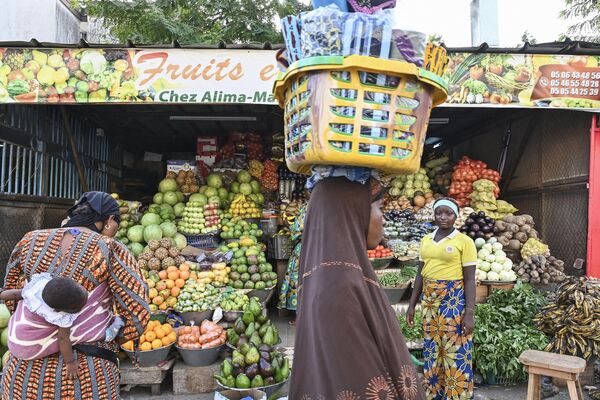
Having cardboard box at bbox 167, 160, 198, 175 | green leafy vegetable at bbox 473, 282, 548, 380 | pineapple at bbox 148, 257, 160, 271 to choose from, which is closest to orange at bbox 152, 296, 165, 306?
pineapple at bbox 148, 257, 160, 271

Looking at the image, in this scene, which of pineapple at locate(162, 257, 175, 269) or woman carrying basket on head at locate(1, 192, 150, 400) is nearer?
woman carrying basket on head at locate(1, 192, 150, 400)

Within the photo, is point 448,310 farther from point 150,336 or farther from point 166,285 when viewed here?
point 166,285

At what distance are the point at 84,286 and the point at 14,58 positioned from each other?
4.23m

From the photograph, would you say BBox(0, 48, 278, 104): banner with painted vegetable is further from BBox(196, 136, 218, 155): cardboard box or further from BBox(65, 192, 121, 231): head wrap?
BBox(196, 136, 218, 155): cardboard box

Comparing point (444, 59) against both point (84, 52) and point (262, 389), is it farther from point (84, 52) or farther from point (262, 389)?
point (84, 52)

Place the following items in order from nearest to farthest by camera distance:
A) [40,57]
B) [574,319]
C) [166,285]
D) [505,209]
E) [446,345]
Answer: [446,345]
[574,319]
[40,57]
[166,285]
[505,209]

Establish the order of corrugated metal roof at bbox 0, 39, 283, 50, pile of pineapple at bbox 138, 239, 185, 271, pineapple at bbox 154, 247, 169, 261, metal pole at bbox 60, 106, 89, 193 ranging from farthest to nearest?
metal pole at bbox 60, 106, 89, 193 → pineapple at bbox 154, 247, 169, 261 → pile of pineapple at bbox 138, 239, 185, 271 → corrugated metal roof at bbox 0, 39, 283, 50

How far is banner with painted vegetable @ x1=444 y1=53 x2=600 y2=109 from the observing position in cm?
559

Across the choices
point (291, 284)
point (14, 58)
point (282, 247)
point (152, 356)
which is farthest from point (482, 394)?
point (14, 58)

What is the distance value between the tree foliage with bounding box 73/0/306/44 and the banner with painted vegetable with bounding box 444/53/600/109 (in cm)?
882

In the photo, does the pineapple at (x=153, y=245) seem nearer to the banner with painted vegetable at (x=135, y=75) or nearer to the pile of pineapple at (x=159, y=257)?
the pile of pineapple at (x=159, y=257)

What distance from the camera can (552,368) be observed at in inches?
139

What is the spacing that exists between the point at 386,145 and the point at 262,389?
10.3ft

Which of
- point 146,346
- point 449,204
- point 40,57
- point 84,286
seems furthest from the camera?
point 40,57
